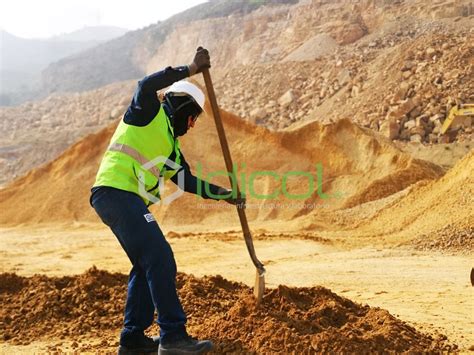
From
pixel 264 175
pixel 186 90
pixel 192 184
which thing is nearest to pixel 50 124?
pixel 264 175

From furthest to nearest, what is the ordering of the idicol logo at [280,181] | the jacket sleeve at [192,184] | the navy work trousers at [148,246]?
1. the idicol logo at [280,181]
2. the jacket sleeve at [192,184]
3. the navy work trousers at [148,246]

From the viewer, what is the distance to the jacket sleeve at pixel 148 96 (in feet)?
12.3

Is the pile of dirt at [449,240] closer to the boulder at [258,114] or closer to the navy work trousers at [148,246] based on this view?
the navy work trousers at [148,246]

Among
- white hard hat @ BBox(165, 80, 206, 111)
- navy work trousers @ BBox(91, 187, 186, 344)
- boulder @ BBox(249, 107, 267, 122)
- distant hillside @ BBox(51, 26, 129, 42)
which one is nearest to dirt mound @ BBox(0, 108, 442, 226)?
boulder @ BBox(249, 107, 267, 122)

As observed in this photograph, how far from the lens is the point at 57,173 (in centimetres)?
1661

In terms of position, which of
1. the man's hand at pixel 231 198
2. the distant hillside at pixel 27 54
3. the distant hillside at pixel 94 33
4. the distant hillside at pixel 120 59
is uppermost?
the distant hillside at pixel 94 33

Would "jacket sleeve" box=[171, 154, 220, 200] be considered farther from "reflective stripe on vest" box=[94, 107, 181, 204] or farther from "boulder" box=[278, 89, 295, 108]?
"boulder" box=[278, 89, 295, 108]

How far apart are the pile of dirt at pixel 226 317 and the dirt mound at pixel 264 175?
824 centimetres

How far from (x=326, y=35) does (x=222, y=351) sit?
3316 cm

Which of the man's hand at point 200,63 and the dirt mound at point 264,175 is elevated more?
the man's hand at point 200,63

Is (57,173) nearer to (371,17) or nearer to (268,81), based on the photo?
(268,81)

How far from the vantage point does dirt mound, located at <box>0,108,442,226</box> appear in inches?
568

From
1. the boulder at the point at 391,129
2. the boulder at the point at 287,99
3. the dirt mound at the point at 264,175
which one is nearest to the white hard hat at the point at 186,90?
the dirt mound at the point at 264,175

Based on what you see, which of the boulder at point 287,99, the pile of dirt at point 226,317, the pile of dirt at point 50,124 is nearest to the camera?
the pile of dirt at point 226,317
